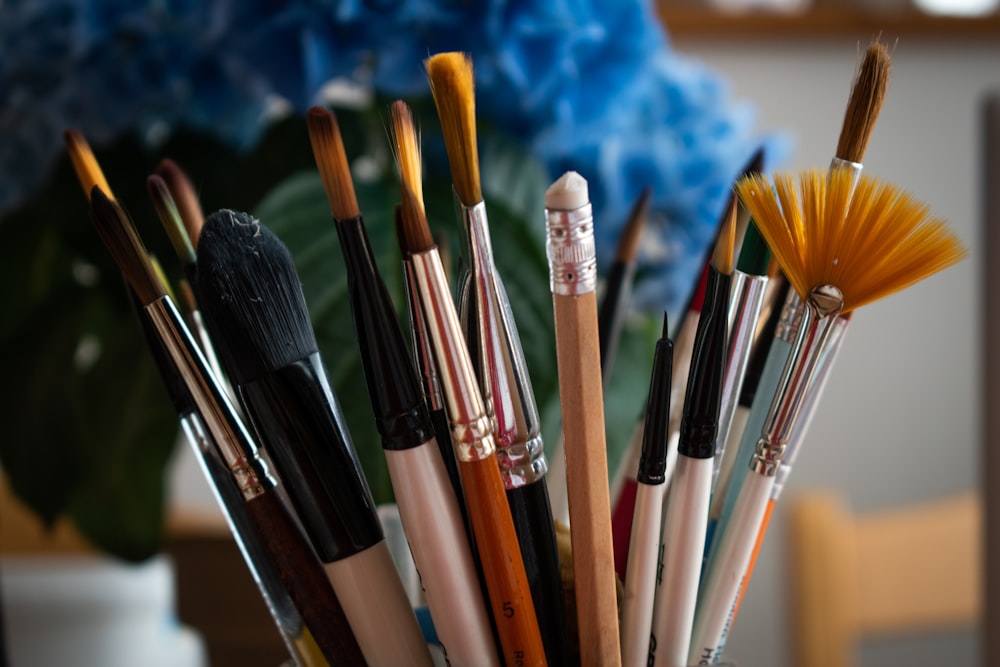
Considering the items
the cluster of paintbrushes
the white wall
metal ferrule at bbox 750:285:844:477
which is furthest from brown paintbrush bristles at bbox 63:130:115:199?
the white wall

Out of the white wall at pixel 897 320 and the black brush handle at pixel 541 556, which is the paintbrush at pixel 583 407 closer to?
the black brush handle at pixel 541 556

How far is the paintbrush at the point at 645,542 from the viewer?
0.44ft

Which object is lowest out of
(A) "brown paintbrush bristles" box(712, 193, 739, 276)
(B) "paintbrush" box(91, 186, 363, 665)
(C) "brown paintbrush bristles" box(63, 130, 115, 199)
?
(B) "paintbrush" box(91, 186, 363, 665)

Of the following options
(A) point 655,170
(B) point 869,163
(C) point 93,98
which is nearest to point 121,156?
(C) point 93,98

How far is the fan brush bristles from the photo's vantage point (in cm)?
13

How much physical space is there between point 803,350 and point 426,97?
0.63 feet

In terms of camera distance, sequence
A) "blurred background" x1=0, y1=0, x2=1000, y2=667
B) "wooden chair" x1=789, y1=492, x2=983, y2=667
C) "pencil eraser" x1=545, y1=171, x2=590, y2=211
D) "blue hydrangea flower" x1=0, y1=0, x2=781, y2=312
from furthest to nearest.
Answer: "blurred background" x1=0, y1=0, x2=1000, y2=667
"wooden chair" x1=789, y1=492, x2=983, y2=667
"blue hydrangea flower" x1=0, y1=0, x2=781, y2=312
"pencil eraser" x1=545, y1=171, x2=590, y2=211

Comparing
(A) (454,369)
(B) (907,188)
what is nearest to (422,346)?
(A) (454,369)

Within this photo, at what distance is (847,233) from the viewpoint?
0.44 ft

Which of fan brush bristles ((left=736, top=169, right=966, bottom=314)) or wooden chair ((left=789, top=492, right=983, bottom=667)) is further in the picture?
wooden chair ((left=789, top=492, right=983, bottom=667))

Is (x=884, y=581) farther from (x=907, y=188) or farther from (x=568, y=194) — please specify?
(x=568, y=194)

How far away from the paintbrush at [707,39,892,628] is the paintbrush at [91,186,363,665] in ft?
0.19

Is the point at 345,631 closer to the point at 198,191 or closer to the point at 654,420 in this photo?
the point at 654,420

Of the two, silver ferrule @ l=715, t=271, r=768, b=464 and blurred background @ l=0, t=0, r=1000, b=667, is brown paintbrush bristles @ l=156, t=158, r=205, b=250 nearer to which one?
silver ferrule @ l=715, t=271, r=768, b=464
